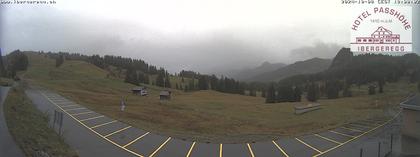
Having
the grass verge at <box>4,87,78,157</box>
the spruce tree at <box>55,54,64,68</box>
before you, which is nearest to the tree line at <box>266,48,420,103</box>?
the grass verge at <box>4,87,78,157</box>

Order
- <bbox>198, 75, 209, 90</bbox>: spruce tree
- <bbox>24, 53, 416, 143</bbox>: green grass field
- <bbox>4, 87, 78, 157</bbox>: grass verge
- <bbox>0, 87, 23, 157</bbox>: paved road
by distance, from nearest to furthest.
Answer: <bbox>0, 87, 23, 157</bbox>: paved road
<bbox>4, 87, 78, 157</bbox>: grass verge
<bbox>24, 53, 416, 143</bbox>: green grass field
<bbox>198, 75, 209, 90</bbox>: spruce tree

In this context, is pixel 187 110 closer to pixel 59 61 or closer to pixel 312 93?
pixel 312 93

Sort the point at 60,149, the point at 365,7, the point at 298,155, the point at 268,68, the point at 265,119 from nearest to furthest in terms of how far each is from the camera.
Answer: the point at 60,149 < the point at 298,155 < the point at 265,119 < the point at 365,7 < the point at 268,68

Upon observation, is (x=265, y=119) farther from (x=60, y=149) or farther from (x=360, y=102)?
(x=60, y=149)

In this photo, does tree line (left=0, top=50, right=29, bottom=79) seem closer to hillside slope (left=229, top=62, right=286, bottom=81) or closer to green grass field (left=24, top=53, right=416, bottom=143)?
green grass field (left=24, top=53, right=416, bottom=143)

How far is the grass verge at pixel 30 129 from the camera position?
26.7 feet

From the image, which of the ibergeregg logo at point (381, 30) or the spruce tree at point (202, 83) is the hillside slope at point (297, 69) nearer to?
the ibergeregg logo at point (381, 30)

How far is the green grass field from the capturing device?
31.4 ft

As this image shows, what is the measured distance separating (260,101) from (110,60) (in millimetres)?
4512

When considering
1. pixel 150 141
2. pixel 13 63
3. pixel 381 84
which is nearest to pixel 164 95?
pixel 150 141

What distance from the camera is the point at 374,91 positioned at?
10.7 m

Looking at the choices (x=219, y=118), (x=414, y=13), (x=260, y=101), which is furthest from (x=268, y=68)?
(x=414, y=13)

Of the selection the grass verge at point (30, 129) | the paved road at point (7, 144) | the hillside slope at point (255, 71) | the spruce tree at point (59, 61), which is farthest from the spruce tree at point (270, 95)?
the paved road at point (7, 144)

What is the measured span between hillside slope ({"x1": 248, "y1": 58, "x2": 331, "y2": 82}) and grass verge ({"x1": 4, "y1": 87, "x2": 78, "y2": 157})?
5.60 metres
